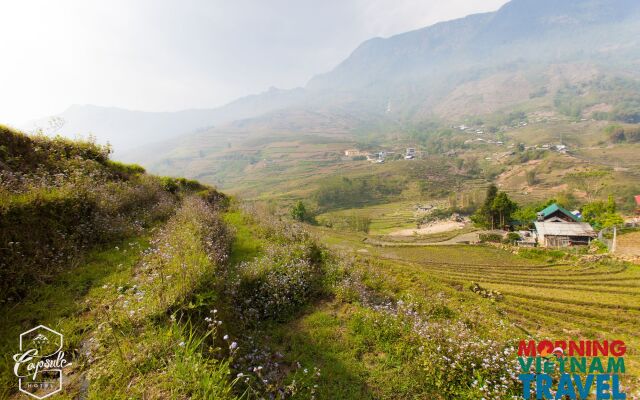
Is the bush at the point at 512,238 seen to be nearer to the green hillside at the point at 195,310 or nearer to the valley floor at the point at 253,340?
the valley floor at the point at 253,340

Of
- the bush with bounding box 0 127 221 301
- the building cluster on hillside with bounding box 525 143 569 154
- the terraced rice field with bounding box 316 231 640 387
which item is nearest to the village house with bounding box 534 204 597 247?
the terraced rice field with bounding box 316 231 640 387

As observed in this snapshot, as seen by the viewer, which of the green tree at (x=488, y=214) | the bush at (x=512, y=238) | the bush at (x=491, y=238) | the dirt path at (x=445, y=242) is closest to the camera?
the bush at (x=512, y=238)

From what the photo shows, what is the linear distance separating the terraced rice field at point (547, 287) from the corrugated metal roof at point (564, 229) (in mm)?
10595

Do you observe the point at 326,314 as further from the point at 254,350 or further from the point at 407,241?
the point at 407,241

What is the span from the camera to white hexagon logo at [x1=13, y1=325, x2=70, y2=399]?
3.27m

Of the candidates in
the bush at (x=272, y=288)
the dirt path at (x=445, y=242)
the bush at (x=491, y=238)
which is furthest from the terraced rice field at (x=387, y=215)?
the bush at (x=272, y=288)

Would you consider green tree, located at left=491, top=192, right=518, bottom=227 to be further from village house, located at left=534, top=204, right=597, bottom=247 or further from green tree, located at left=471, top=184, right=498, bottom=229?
village house, located at left=534, top=204, right=597, bottom=247

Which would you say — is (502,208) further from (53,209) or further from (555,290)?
(53,209)

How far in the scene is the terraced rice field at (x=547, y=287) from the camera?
1811cm

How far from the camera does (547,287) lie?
2841cm

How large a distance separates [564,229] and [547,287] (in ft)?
80.7

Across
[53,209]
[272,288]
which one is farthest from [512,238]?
[53,209]

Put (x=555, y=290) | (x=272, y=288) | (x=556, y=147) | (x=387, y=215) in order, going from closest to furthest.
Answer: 1. (x=272, y=288)
2. (x=555, y=290)
3. (x=387, y=215)
4. (x=556, y=147)

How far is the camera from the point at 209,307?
5.02m
